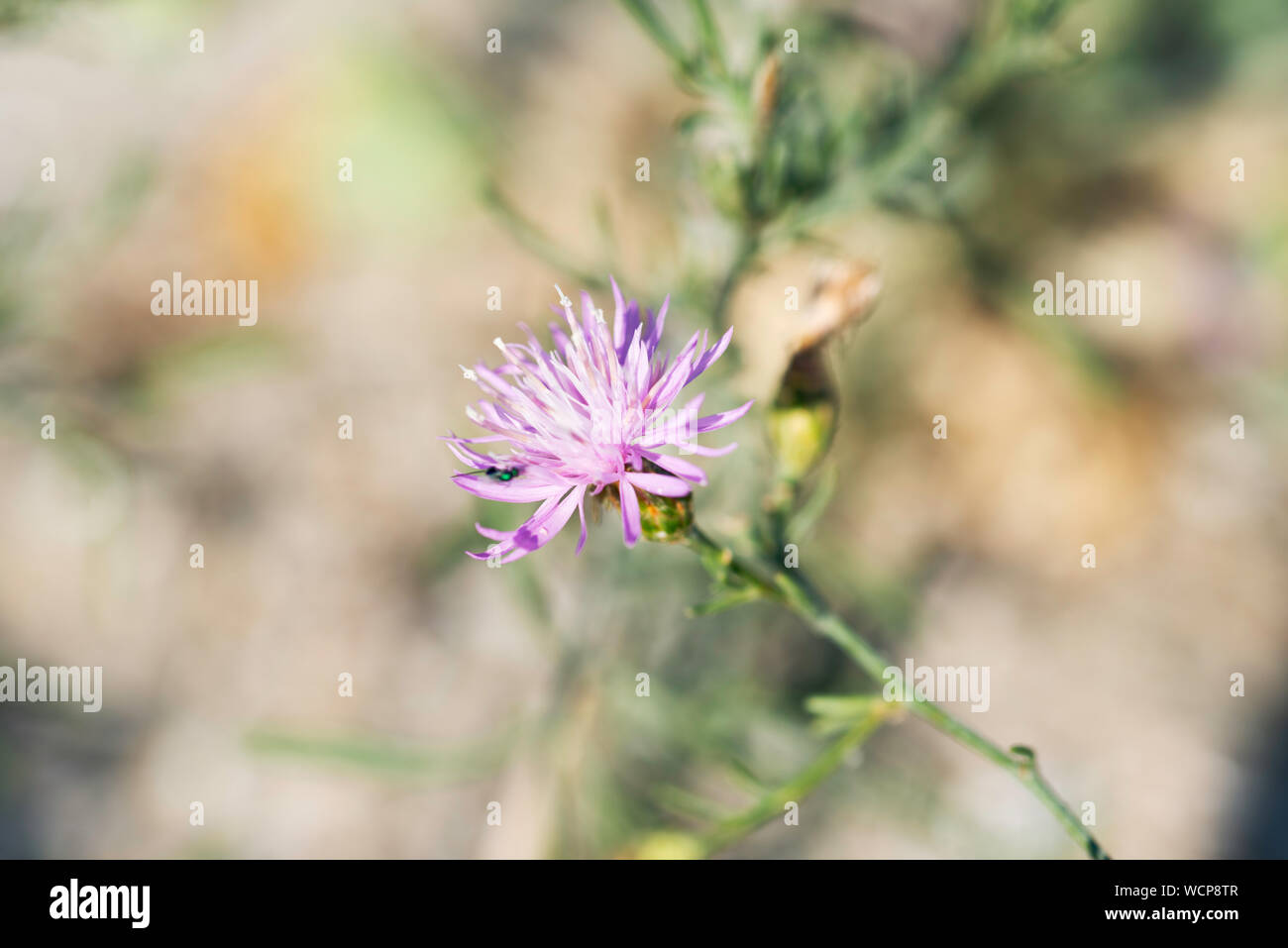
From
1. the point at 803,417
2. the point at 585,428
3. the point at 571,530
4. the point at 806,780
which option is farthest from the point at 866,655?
the point at 571,530

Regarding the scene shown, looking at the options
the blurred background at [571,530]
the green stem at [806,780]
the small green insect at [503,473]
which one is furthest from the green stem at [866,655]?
the blurred background at [571,530]

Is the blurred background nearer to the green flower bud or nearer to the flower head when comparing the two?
the green flower bud

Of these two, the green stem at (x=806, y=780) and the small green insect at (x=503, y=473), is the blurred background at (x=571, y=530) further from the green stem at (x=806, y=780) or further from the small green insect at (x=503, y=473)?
the small green insect at (x=503, y=473)

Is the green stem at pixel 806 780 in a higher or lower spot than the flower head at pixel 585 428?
lower

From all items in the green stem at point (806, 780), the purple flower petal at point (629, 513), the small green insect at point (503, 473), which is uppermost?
the small green insect at point (503, 473)

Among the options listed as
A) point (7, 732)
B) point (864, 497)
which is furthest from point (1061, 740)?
point (7, 732)

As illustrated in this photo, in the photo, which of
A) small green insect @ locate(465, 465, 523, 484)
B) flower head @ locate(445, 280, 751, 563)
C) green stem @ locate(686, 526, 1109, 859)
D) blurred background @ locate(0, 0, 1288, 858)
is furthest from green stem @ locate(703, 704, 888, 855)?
blurred background @ locate(0, 0, 1288, 858)
